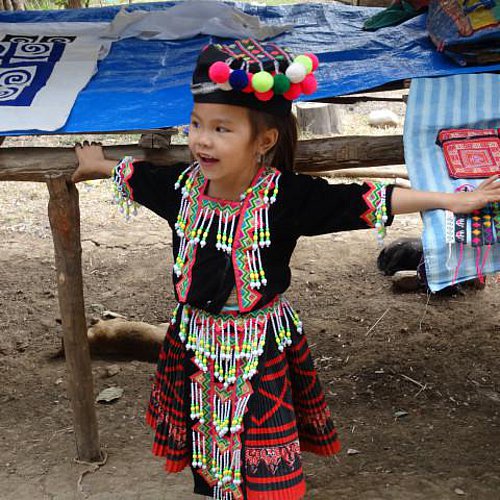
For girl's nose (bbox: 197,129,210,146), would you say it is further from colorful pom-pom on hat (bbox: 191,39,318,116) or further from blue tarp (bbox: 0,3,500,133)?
blue tarp (bbox: 0,3,500,133)

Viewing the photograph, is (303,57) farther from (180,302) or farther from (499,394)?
(499,394)

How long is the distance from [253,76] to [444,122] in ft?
3.07

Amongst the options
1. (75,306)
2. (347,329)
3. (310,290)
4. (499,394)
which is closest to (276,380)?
(75,306)

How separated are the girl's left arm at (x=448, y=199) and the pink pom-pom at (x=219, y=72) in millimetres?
570

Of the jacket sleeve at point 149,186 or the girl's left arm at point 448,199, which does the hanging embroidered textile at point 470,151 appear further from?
the jacket sleeve at point 149,186

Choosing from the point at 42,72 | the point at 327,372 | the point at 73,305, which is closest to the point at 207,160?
the point at 73,305

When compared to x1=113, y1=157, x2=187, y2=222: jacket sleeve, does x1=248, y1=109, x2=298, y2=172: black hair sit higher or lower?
higher

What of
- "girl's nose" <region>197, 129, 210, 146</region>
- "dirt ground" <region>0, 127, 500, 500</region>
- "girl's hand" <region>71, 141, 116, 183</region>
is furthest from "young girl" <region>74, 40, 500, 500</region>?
"dirt ground" <region>0, 127, 500, 500</region>

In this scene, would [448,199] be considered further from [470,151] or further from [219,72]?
[219,72]

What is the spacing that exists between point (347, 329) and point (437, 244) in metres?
2.49

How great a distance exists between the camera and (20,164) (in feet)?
10.2

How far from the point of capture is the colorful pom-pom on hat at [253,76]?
2.08 metres

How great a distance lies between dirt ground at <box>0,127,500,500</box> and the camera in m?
3.36

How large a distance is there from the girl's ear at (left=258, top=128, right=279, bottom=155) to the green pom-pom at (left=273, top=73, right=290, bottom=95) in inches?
5.9
